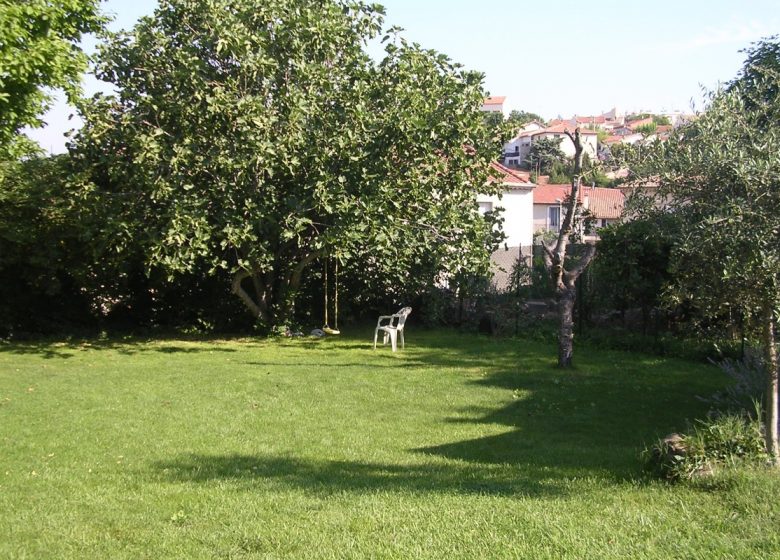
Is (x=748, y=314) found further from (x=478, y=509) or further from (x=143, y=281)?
(x=143, y=281)

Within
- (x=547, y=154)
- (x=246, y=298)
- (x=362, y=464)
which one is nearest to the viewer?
(x=362, y=464)

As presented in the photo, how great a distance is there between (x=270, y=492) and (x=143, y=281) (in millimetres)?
14098

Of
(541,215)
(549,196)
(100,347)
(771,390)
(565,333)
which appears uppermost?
(549,196)

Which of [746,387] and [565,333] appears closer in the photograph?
[746,387]

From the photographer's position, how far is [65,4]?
42.2 ft

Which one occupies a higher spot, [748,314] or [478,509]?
[748,314]

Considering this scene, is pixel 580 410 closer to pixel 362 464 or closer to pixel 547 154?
pixel 362 464

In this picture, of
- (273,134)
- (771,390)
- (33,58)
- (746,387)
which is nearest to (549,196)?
(273,134)

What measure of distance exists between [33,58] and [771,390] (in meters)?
11.6

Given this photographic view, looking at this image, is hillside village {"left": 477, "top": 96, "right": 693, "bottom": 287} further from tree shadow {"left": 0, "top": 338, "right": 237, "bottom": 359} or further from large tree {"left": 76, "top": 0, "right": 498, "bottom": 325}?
tree shadow {"left": 0, "top": 338, "right": 237, "bottom": 359}

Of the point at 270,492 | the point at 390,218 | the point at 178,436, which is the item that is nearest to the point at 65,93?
the point at 390,218

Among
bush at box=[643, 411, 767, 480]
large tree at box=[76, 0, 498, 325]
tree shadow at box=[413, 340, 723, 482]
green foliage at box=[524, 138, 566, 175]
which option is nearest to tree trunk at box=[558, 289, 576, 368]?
tree shadow at box=[413, 340, 723, 482]

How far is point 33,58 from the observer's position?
1184cm

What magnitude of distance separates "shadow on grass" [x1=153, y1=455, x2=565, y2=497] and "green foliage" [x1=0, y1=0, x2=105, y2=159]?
774 centimetres
